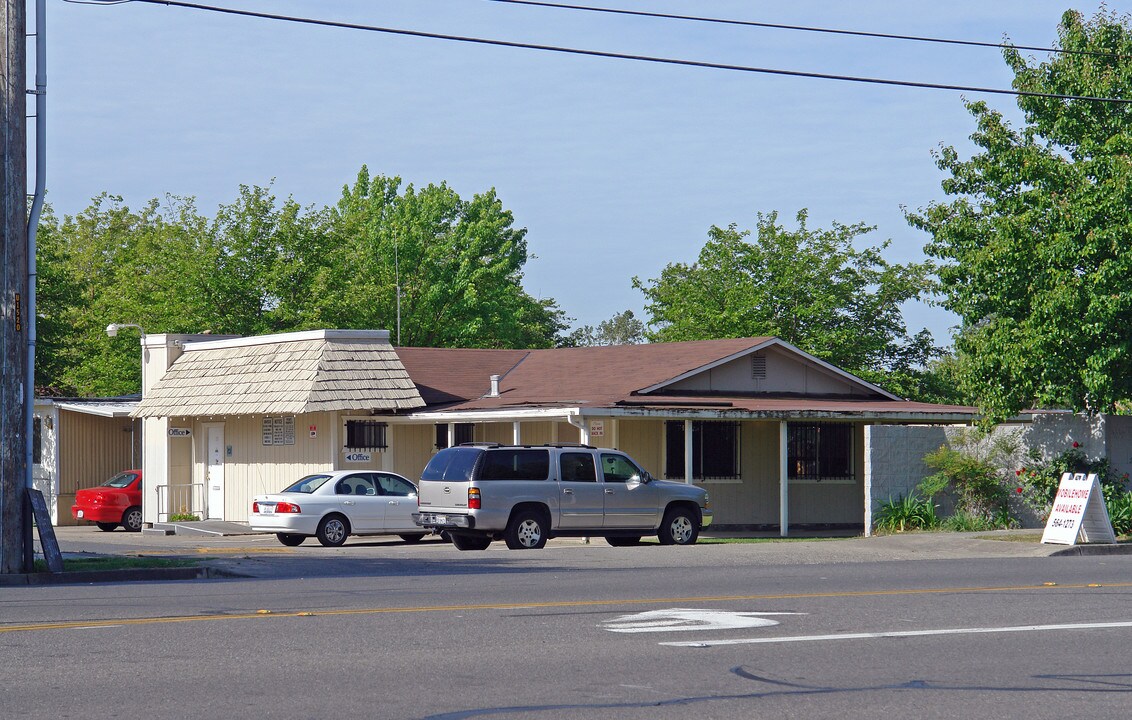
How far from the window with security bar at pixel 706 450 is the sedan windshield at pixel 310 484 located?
7.06 meters

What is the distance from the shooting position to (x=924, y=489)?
26609 millimetres

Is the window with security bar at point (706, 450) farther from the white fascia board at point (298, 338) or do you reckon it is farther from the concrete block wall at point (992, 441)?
the white fascia board at point (298, 338)

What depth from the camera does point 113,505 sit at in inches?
1339

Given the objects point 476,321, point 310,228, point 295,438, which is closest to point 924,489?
point 295,438

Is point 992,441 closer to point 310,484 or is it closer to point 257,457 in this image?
point 310,484

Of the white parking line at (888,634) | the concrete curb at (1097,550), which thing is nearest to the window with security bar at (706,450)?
the concrete curb at (1097,550)

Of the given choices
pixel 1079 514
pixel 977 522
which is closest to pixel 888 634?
pixel 1079 514

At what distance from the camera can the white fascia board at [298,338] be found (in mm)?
30922

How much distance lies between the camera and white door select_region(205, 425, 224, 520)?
33.6 meters

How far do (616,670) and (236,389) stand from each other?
23.6m

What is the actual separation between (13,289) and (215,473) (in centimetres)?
1744

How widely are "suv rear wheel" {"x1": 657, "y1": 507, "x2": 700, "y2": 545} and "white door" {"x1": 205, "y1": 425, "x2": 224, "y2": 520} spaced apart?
13374 millimetres

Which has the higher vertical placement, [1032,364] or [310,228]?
[310,228]

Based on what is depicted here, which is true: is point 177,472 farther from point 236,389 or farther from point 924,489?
point 924,489
